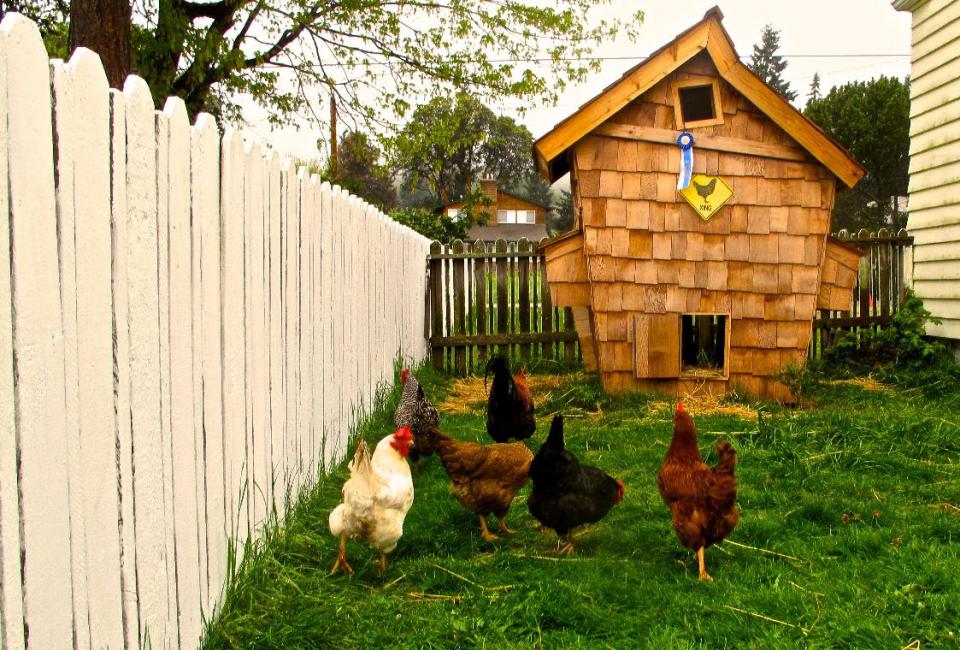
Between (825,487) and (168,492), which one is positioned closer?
(168,492)

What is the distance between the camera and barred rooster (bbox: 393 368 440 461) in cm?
562

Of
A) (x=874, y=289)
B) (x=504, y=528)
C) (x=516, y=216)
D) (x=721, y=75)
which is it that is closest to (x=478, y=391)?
(x=721, y=75)

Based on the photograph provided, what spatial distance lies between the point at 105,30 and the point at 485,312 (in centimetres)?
596

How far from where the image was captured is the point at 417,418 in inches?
221

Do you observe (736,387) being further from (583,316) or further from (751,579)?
(751,579)

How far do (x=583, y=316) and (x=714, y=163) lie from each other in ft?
7.49

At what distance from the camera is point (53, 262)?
1.79 m

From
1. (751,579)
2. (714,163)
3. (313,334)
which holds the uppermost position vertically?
(714,163)

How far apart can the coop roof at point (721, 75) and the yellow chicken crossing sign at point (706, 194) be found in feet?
2.75

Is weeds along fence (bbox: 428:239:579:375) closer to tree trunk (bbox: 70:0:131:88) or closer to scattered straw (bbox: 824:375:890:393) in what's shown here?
scattered straw (bbox: 824:375:890:393)

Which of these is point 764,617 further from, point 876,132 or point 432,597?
point 876,132

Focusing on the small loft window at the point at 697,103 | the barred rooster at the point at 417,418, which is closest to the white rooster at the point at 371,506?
the barred rooster at the point at 417,418

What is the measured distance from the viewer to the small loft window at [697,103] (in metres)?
8.05

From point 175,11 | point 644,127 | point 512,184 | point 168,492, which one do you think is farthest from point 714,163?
point 512,184
